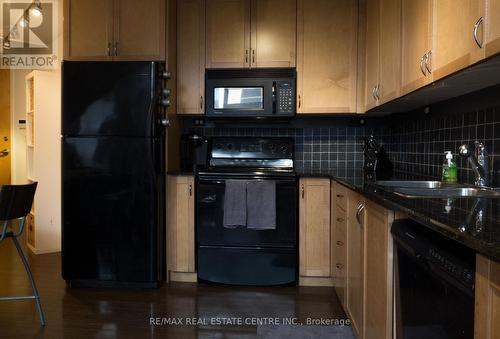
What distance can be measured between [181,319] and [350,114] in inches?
79.4

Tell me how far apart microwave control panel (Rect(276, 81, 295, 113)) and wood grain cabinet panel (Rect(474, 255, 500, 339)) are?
243cm

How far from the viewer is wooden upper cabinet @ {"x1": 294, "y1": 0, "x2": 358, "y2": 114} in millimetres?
3088

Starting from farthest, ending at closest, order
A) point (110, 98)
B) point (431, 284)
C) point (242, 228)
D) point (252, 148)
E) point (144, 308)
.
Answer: point (252, 148), point (242, 228), point (110, 98), point (144, 308), point (431, 284)

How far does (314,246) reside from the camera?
296 cm

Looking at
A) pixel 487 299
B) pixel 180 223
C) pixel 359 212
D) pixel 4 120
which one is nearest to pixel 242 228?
pixel 180 223

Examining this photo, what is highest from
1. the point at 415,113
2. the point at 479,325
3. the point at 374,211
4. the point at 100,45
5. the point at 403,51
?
the point at 100,45

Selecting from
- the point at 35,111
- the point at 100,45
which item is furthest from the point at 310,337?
the point at 35,111

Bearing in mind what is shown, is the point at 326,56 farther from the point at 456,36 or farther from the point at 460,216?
the point at 460,216

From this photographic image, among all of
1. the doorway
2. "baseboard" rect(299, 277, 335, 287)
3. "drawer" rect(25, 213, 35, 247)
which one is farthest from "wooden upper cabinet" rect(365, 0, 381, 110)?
the doorway

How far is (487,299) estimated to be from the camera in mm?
743

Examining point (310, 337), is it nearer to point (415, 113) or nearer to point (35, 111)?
point (415, 113)

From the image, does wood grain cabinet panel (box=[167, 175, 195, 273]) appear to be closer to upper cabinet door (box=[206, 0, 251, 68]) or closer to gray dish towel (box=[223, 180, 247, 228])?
gray dish towel (box=[223, 180, 247, 228])

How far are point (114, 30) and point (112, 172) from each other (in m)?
1.09

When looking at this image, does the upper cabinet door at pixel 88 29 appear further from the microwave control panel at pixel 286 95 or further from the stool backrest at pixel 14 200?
the microwave control panel at pixel 286 95
